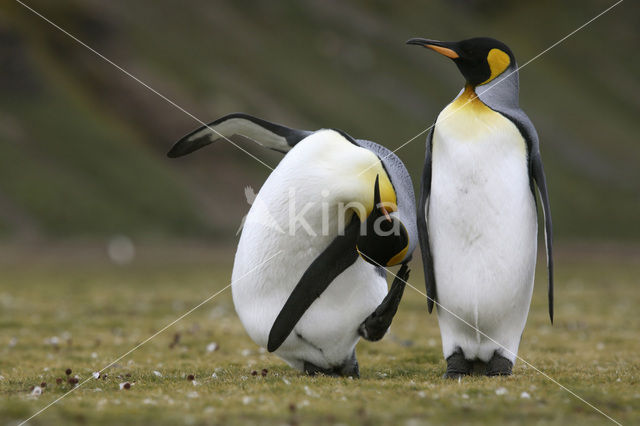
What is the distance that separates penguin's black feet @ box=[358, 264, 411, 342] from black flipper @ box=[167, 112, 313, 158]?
5.15ft

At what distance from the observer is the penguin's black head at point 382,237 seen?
16.3 ft

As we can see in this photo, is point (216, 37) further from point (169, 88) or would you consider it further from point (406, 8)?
point (406, 8)

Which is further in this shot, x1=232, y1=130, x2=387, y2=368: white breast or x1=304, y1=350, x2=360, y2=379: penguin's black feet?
x1=304, y1=350, x2=360, y2=379: penguin's black feet

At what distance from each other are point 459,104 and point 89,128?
1369 inches

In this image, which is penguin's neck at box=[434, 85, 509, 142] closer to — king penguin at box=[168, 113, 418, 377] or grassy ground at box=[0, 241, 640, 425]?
king penguin at box=[168, 113, 418, 377]

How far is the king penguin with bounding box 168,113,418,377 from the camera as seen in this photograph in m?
5.16

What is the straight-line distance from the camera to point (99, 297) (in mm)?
13984

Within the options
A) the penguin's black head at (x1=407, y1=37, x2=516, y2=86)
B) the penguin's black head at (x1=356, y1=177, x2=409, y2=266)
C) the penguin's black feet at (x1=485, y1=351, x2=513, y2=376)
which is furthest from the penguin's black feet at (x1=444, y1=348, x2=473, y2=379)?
the penguin's black head at (x1=407, y1=37, x2=516, y2=86)

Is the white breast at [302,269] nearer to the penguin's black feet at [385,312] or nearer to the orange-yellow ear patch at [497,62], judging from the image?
the penguin's black feet at [385,312]

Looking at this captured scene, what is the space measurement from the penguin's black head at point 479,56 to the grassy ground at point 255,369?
2.27 meters

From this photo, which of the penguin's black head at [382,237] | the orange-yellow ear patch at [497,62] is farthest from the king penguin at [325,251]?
the orange-yellow ear patch at [497,62]

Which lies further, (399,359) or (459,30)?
(459,30)

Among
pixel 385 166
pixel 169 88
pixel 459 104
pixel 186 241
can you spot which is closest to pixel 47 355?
pixel 385 166

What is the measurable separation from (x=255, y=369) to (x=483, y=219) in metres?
2.43
